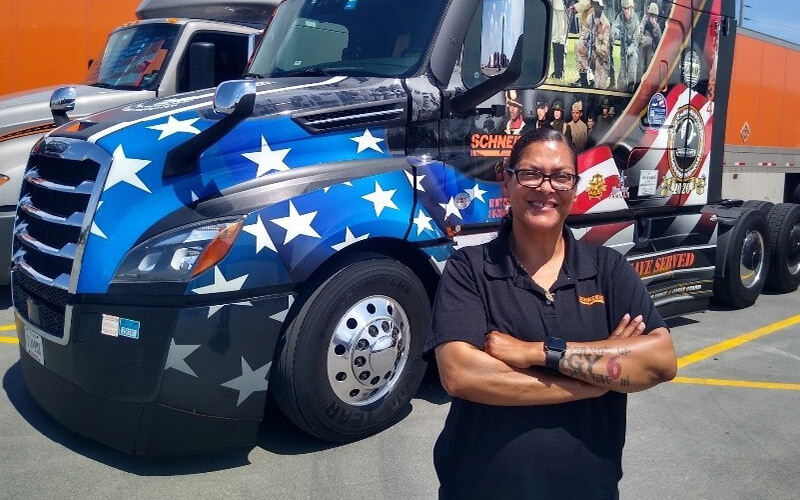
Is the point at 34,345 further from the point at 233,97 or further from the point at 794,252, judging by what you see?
the point at 794,252

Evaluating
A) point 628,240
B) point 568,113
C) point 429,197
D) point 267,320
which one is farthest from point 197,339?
point 628,240

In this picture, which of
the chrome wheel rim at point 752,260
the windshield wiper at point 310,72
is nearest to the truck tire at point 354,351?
the windshield wiper at point 310,72

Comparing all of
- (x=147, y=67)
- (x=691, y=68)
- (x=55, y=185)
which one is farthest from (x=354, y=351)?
(x=147, y=67)

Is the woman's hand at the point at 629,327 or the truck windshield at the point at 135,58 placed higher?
the truck windshield at the point at 135,58

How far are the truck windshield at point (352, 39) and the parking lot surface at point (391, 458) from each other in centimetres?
207

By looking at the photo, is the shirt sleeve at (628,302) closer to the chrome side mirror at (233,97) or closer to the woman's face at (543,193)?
the woman's face at (543,193)

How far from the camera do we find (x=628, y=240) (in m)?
6.32

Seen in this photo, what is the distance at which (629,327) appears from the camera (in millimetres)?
2326

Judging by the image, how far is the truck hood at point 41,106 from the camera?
7.16 meters

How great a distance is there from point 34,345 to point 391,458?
77.0 inches

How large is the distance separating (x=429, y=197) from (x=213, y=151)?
1.26 metres

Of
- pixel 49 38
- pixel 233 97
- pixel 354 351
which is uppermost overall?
pixel 49 38

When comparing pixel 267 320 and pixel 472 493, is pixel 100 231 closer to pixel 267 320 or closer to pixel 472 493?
pixel 267 320

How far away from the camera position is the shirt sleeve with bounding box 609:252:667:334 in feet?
7.76
